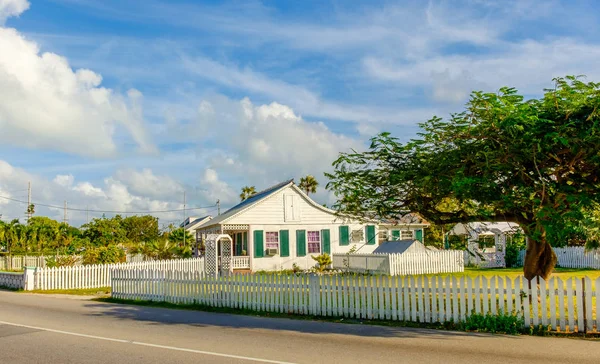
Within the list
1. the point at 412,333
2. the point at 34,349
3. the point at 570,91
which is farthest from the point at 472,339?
the point at 34,349

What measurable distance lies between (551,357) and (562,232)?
9.47ft

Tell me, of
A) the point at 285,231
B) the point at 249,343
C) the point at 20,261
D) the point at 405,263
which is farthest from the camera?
the point at 20,261

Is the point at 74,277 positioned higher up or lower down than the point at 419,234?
lower down

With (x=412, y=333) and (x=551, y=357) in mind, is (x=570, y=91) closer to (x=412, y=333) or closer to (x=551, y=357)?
(x=551, y=357)

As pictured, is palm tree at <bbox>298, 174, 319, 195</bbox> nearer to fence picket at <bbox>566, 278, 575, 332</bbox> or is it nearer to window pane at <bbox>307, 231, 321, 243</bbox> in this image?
window pane at <bbox>307, 231, 321, 243</bbox>

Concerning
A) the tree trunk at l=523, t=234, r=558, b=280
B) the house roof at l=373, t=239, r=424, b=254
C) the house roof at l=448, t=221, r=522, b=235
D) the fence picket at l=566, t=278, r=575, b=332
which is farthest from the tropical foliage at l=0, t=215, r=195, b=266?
the fence picket at l=566, t=278, r=575, b=332

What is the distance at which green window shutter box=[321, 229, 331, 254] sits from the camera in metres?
32.6

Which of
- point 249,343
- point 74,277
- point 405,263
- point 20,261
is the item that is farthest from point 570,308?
point 20,261

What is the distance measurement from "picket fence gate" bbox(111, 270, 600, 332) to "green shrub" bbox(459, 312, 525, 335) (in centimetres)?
14

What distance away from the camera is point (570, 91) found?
9.88 meters

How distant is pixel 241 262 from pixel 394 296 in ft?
63.0

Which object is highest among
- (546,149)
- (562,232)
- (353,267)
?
(546,149)

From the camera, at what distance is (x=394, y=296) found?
39.9 ft

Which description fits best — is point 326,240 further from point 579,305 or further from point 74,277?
point 579,305
